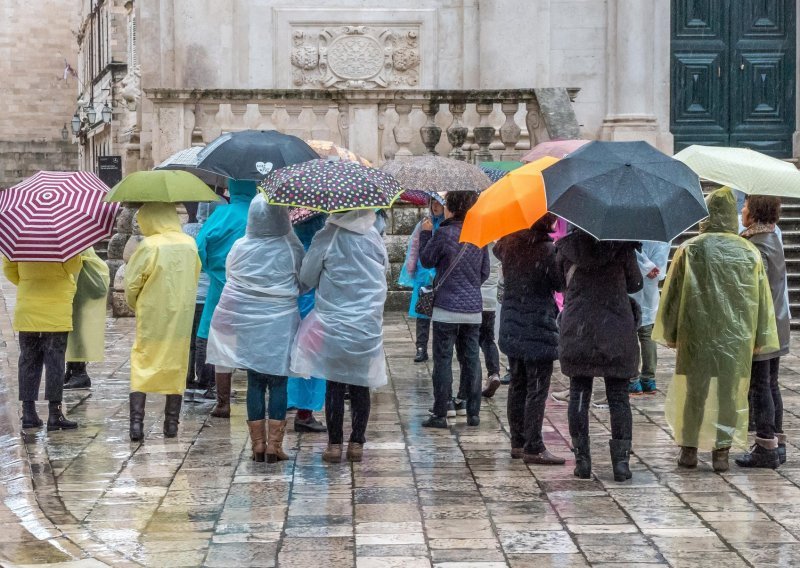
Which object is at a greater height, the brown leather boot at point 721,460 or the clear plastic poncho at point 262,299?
the clear plastic poncho at point 262,299

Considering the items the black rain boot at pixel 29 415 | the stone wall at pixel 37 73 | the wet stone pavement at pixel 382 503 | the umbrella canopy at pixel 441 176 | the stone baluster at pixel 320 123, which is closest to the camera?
the wet stone pavement at pixel 382 503

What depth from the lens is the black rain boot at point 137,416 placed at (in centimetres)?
985

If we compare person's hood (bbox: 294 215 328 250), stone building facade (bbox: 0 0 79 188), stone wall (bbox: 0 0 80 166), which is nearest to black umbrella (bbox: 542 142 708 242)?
person's hood (bbox: 294 215 328 250)

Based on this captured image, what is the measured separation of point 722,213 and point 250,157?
320 centimetres

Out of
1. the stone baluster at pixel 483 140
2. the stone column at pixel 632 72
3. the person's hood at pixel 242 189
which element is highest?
the stone column at pixel 632 72

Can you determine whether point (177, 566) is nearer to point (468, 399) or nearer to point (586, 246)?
point (586, 246)

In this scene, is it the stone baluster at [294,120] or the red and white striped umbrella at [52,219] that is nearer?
the red and white striped umbrella at [52,219]

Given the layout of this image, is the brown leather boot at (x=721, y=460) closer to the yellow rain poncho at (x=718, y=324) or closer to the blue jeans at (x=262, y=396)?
the yellow rain poncho at (x=718, y=324)

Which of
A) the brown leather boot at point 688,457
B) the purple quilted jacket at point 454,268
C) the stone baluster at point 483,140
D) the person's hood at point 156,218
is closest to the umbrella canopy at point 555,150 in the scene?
the purple quilted jacket at point 454,268

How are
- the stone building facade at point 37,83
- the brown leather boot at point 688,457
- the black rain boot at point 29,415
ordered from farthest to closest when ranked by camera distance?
the stone building facade at point 37,83 → the black rain boot at point 29,415 → the brown leather boot at point 688,457

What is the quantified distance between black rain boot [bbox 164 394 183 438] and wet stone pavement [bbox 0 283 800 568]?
0.07 meters

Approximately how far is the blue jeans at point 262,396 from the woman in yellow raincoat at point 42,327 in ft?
5.61

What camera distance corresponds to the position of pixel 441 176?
32.8 feet

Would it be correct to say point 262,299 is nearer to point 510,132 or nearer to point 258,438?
point 258,438
